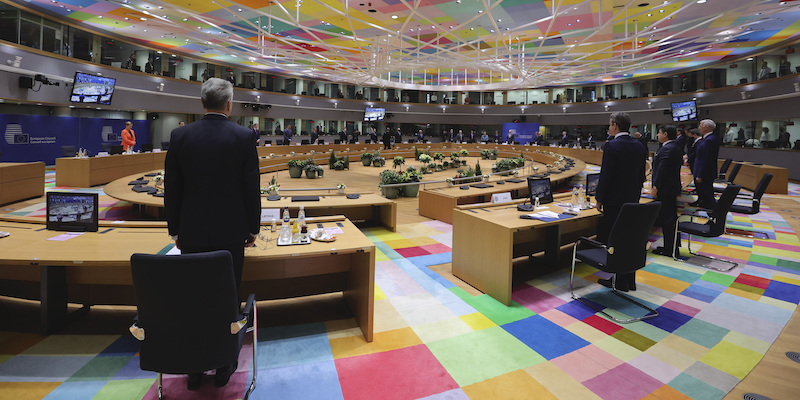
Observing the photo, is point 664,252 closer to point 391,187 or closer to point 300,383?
point 300,383

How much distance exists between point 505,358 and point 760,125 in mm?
20986

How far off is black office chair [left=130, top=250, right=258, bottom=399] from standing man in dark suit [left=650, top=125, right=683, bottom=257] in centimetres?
518

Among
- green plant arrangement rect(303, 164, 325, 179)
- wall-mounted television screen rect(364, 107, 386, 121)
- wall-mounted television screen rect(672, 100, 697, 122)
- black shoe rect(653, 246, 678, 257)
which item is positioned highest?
wall-mounted television screen rect(364, 107, 386, 121)

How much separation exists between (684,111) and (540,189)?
20.6m

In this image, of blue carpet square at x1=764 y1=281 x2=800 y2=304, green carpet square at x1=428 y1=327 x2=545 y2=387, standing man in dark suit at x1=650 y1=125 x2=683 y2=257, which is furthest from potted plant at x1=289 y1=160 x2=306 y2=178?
blue carpet square at x1=764 y1=281 x2=800 y2=304

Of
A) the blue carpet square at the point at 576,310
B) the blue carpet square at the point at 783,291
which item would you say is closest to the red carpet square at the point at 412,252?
the blue carpet square at the point at 576,310

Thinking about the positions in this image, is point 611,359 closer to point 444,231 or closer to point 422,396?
point 422,396

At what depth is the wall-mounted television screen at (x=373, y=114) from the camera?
28578 millimetres

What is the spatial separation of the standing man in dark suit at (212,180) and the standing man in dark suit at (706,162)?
649cm

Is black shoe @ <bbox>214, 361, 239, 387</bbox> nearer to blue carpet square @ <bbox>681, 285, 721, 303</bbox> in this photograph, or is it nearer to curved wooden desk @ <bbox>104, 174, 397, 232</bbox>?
curved wooden desk @ <bbox>104, 174, 397, 232</bbox>

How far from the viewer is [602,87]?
27.0m

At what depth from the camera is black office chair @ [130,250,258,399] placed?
1716 millimetres

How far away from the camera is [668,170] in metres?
4.87

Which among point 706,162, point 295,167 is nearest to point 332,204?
point 706,162
